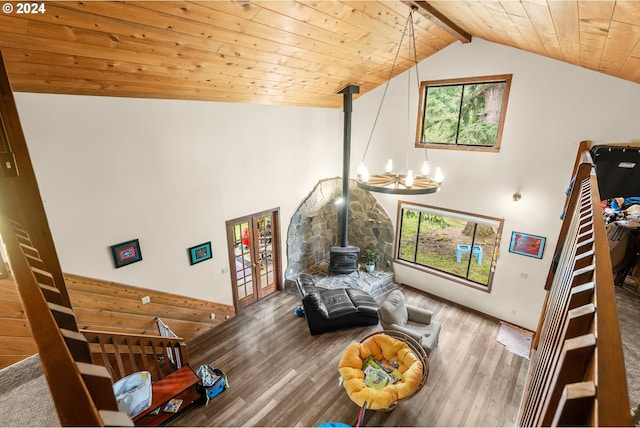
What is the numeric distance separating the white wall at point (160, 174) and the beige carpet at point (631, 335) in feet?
17.6

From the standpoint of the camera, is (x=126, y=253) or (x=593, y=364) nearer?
(x=593, y=364)

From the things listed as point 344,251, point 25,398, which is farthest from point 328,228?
point 25,398

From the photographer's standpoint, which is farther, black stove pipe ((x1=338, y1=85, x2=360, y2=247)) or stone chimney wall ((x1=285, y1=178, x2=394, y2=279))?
stone chimney wall ((x1=285, y1=178, x2=394, y2=279))

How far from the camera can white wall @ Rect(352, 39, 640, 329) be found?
447 cm

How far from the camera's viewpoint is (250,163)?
229 inches

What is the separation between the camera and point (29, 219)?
6.37ft

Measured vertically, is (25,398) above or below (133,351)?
above

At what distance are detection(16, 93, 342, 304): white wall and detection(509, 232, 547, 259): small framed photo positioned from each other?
446 cm

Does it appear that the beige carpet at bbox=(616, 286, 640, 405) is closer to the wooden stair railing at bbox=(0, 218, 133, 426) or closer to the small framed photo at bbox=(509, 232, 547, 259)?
the small framed photo at bbox=(509, 232, 547, 259)

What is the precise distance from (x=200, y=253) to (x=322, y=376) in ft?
9.66

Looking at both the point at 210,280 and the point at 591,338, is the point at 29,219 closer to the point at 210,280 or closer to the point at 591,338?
the point at 591,338

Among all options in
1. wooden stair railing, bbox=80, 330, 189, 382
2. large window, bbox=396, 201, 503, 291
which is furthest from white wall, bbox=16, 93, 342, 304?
large window, bbox=396, 201, 503, 291

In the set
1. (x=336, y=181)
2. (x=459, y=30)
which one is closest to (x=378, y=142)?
(x=336, y=181)

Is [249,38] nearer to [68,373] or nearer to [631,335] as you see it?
[68,373]
